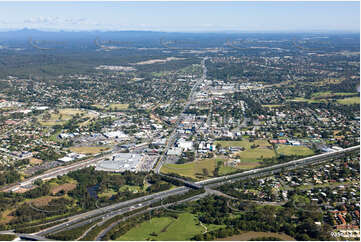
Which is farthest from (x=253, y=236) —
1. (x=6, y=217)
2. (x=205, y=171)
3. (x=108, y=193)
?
(x=6, y=217)

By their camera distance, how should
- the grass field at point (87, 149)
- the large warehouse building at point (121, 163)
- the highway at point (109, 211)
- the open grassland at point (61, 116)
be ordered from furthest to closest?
the open grassland at point (61, 116)
the grass field at point (87, 149)
the large warehouse building at point (121, 163)
the highway at point (109, 211)

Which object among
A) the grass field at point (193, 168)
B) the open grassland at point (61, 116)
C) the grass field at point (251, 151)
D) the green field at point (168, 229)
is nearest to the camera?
the green field at point (168, 229)

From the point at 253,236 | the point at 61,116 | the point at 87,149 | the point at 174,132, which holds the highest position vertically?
the point at 61,116

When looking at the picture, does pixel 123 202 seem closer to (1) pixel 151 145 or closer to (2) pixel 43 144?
(1) pixel 151 145

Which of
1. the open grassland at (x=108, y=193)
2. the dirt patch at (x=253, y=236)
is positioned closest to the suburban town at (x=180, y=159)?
the dirt patch at (x=253, y=236)

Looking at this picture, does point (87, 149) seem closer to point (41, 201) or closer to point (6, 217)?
point (41, 201)

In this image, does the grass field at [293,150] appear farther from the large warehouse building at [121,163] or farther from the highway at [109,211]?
the large warehouse building at [121,163]

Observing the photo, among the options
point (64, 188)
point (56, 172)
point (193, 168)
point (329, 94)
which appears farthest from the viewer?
point (329, 94)
